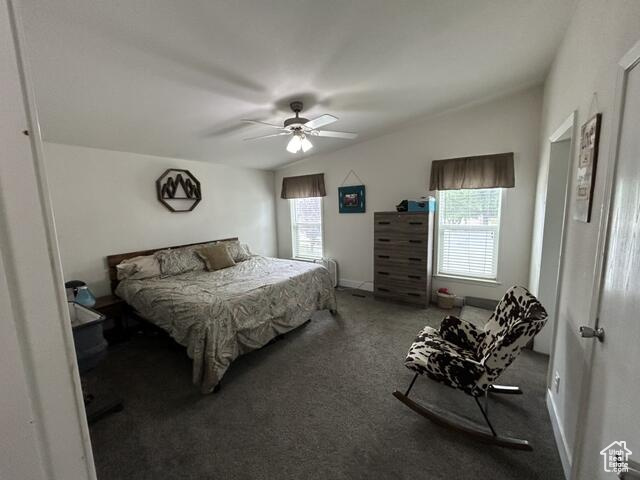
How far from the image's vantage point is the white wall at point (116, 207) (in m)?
2.91

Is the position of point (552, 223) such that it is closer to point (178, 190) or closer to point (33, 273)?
point (33, 273)

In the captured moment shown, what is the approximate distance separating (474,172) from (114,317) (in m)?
4.59

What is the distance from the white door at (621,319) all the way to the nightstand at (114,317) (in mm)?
3864

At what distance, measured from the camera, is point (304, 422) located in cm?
185

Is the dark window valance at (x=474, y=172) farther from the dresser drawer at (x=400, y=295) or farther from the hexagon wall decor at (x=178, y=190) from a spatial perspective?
the hexagon wall decor at (x=178, y=190)

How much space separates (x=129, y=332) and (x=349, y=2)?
3821 mm

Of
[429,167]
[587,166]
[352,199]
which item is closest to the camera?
[587,166]

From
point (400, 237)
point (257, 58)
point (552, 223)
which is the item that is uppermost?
point (257, 58)

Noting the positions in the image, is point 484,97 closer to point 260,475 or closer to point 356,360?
point 356,360

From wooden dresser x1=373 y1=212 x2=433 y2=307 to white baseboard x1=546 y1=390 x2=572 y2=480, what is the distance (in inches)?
73.2

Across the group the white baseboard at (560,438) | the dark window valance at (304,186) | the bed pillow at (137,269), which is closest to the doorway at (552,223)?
the white baseboard at (560,438)

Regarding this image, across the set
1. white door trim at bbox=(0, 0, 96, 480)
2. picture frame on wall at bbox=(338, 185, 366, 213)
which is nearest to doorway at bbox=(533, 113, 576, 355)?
picture frame on wall at bbox=(338, 185, 366, 213)

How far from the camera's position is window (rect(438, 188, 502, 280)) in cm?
347

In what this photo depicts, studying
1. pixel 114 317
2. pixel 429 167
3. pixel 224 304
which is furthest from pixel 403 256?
pixel 114 317
